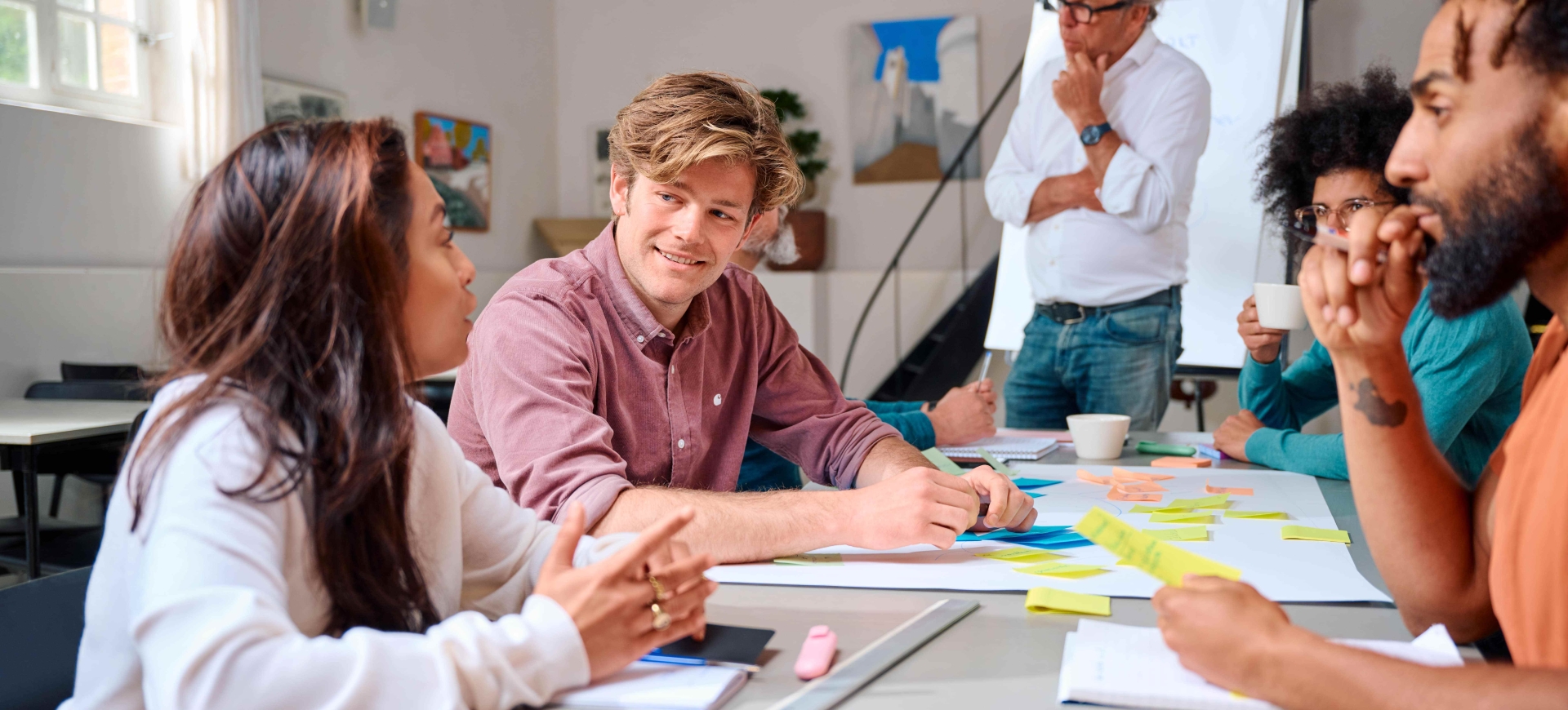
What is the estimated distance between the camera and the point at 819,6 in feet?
22.9

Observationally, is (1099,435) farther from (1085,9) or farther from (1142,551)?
(1085,9)

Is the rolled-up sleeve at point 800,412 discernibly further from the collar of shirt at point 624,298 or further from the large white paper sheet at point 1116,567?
the large white paper sheet at point 1116,567

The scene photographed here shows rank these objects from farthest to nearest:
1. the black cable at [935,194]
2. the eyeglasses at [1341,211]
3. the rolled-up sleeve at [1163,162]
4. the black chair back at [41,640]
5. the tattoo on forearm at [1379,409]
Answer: the black cable at [935,194] < the rolled-up sleeve at [1163,162] < the eyeglasses at [1341,211] < the tattoo on forearm at [1379,409] < the black chair back at [41,640]

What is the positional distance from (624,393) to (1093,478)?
31.8 inches

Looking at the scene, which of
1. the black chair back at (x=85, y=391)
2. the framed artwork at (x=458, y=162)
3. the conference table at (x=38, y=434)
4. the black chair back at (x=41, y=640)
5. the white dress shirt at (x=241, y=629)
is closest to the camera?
the white dress shirt at (x=241, y=629)

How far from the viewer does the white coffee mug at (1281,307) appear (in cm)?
178

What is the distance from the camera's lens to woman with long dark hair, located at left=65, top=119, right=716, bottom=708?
27.6 inches

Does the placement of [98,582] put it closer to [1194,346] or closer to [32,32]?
[1194,346]

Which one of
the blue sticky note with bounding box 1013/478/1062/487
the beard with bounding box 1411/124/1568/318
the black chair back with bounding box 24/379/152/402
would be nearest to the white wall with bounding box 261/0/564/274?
the black chair back with bounding box 24/379/152/402

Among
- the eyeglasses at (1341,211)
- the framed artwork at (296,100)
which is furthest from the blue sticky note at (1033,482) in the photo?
the framed artwork at (296,100)

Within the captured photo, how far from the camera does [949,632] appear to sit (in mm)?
1004

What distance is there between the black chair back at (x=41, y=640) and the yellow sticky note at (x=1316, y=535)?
131 cm

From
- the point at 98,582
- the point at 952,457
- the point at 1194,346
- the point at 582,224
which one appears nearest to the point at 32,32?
the point at 582,224

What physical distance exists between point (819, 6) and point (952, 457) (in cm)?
550
